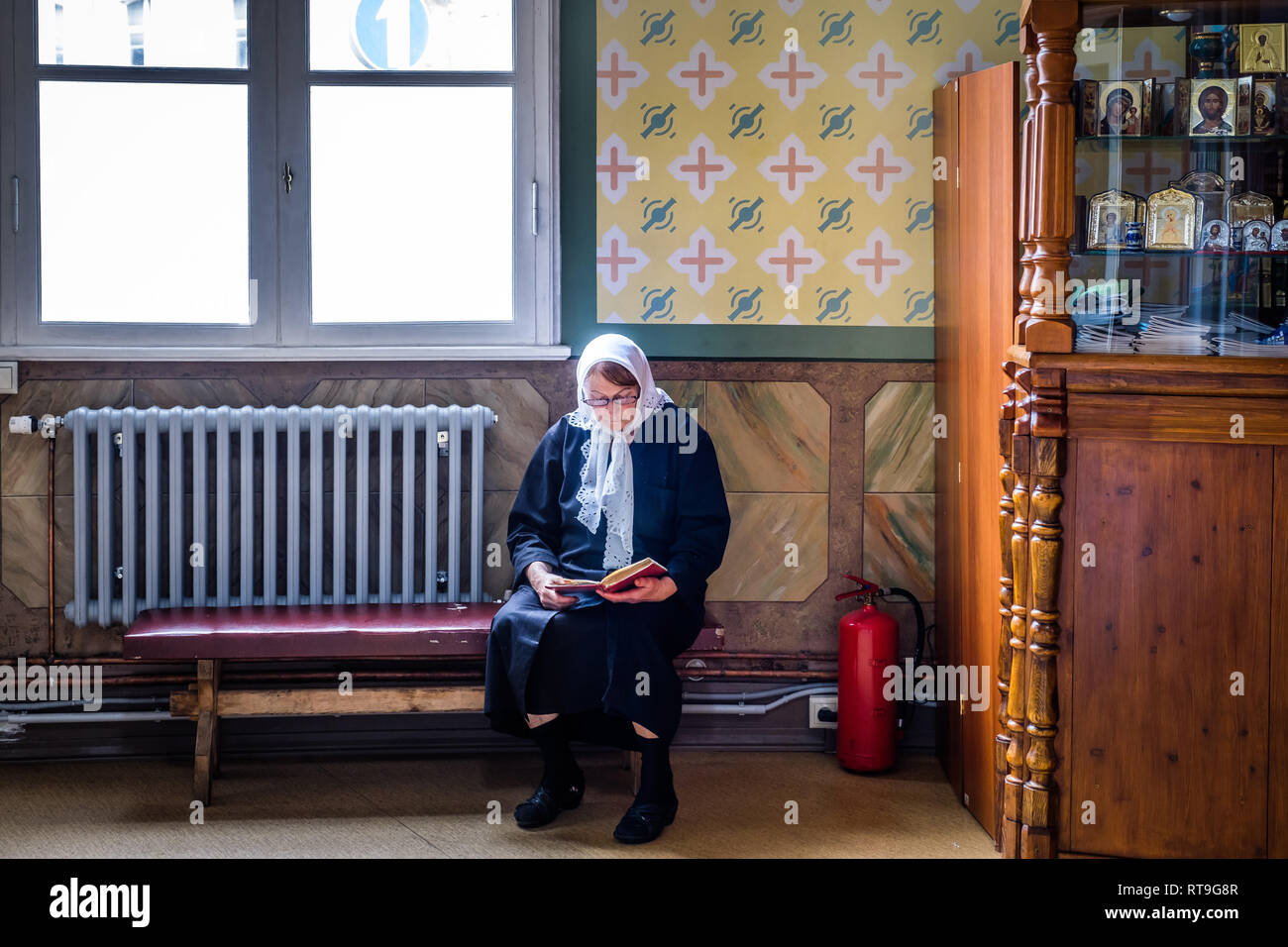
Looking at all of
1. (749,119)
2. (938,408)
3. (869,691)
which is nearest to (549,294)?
(749,119)

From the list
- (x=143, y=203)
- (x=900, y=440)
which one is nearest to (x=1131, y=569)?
(x=900, y=440)

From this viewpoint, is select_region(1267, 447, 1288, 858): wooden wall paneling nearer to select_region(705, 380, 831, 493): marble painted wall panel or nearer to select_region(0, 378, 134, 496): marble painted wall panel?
select_region(705, 380, 831, 493): marble painted wall panel

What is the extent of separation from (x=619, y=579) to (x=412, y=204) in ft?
4.61

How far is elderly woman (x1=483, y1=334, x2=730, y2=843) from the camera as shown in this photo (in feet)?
9.17

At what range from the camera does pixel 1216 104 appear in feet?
8.65

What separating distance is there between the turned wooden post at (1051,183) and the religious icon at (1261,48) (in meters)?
0.47

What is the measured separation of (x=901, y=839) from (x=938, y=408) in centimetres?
126

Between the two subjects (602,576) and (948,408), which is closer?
(602,576)

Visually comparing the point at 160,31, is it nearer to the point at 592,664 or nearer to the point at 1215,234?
the point at 592,664

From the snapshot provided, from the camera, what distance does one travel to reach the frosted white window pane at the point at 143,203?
336cm

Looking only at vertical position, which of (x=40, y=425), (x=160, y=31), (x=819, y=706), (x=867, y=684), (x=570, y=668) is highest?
(x=160, y=31)

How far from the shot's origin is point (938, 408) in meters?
3.41

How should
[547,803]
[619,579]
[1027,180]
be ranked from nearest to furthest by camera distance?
1. [1027,180]
2. [619,579]
3. [547,803]

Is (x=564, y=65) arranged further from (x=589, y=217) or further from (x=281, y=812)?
(x=281, y=812)
